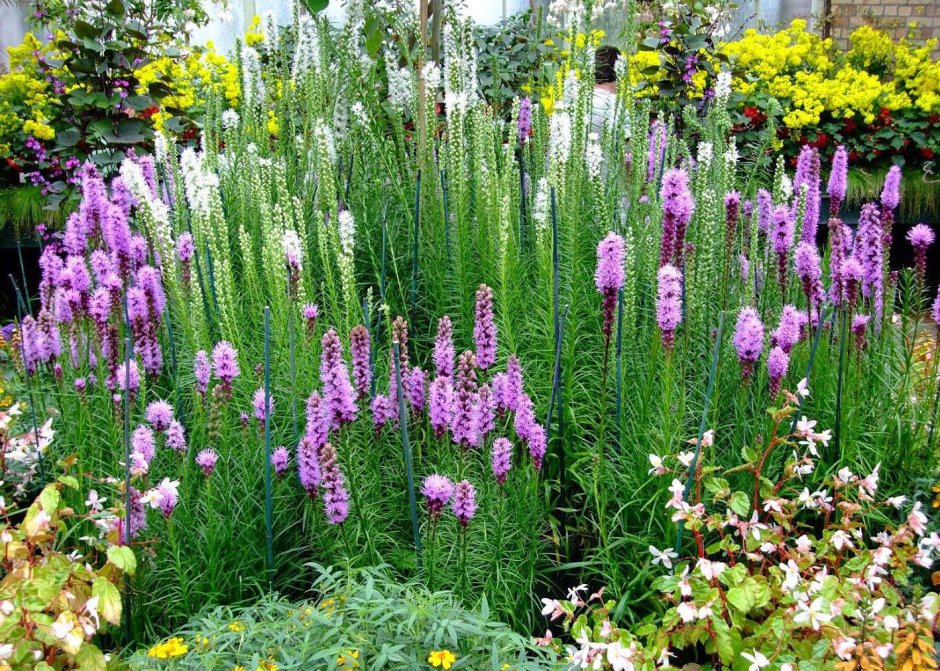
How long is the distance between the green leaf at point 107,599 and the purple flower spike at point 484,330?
106 cm

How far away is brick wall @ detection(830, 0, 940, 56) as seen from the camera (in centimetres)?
921

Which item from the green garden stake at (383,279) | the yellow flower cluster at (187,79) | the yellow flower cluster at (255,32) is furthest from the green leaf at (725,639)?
the yellow flower cluster at (255,32)

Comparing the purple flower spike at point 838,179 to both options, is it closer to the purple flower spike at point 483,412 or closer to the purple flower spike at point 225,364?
the purple flower spike at point 483,412

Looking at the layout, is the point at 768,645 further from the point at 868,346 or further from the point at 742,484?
the point at 868,346

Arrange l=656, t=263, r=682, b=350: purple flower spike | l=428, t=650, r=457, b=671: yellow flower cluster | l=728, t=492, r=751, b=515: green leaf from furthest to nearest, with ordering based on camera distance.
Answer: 1. l=656, t=263, r=682, b=350: purple flower spike
2. l=728, t=492, r=751, b=515: green leaf
3. l=428, t=650, r=457, b=671: yellow flower cluster

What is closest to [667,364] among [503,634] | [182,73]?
[503,634]

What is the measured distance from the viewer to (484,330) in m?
2.37

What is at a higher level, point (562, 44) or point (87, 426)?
point (562, 44)

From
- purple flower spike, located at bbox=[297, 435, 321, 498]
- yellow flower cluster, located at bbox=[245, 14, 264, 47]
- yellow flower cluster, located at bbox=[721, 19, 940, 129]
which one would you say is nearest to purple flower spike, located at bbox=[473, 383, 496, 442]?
purple flower spike, located at bbox=[297, 435, 321, 498]

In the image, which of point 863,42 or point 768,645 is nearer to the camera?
point 768,645

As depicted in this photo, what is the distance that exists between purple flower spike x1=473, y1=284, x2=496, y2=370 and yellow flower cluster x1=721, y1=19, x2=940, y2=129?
544cm

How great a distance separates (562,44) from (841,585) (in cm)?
817

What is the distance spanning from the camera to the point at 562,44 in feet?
30.9

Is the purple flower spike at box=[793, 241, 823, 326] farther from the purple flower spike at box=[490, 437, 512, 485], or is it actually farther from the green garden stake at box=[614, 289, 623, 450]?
Result: the purple flower spike at box=[490, 437, 512, 485]
